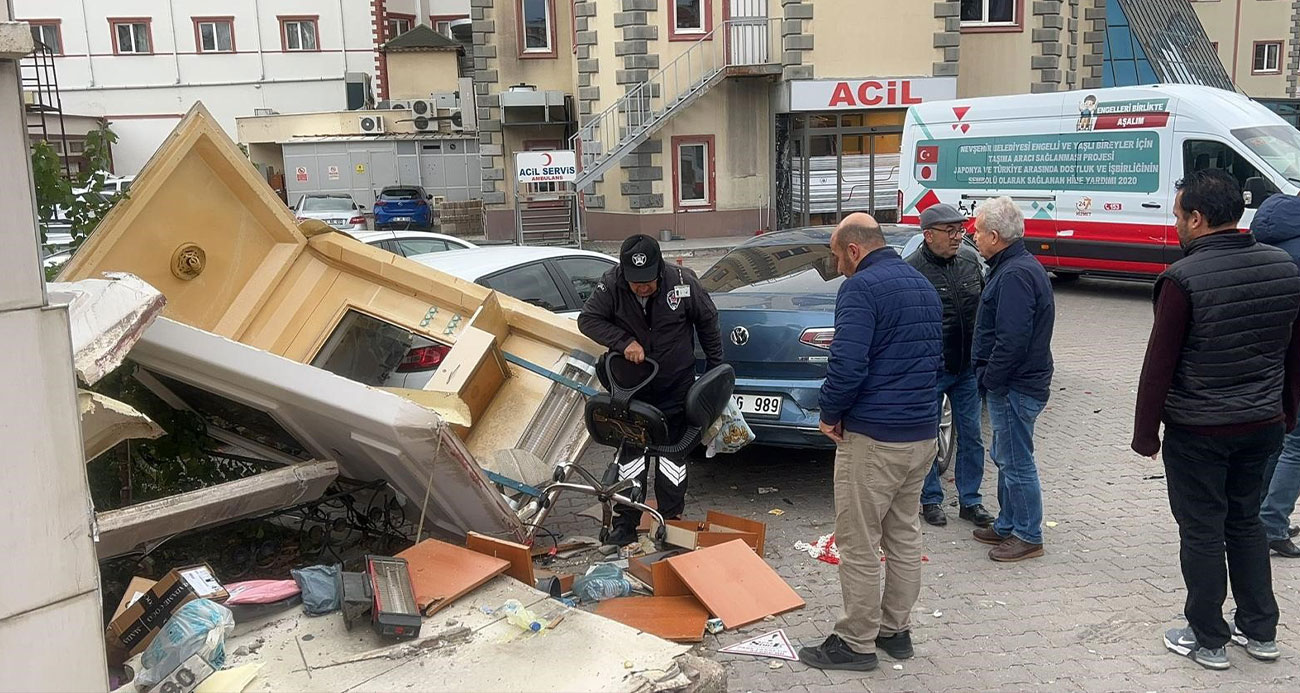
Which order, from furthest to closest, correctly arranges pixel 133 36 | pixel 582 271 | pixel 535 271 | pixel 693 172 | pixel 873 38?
pixel 133 36, pixel 693 172, pixel 873 38, pixel 582 271, pixel 535 271

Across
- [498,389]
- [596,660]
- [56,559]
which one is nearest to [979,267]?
[498,389]

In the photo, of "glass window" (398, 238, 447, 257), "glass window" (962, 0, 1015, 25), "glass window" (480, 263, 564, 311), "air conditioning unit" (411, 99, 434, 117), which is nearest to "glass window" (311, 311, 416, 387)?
"glass window" (480, 263, 564, 311)

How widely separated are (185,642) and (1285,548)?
5.03 meters

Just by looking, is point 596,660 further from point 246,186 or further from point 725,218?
point 725,218

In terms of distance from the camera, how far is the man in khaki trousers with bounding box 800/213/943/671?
3875 millimetres

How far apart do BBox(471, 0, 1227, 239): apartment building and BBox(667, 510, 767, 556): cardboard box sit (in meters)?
17.2

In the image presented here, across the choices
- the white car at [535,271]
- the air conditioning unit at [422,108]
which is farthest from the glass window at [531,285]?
the air conditioning unit at [422,108]

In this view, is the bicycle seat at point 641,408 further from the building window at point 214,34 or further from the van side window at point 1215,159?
the building window at point 214,34

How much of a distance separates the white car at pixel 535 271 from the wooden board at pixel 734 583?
9.22 feet

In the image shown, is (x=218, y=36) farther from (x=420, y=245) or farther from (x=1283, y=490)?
(x=1283, y=490)

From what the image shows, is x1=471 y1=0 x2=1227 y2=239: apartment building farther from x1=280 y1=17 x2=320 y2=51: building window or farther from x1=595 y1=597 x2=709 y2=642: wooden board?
x1=280 y1=17 x2=320 y2=51: building window

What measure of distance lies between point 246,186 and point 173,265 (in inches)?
22.9

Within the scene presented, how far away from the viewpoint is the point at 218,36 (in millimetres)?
40281

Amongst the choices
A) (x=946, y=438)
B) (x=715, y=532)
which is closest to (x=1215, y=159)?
(x=946, y=438)
